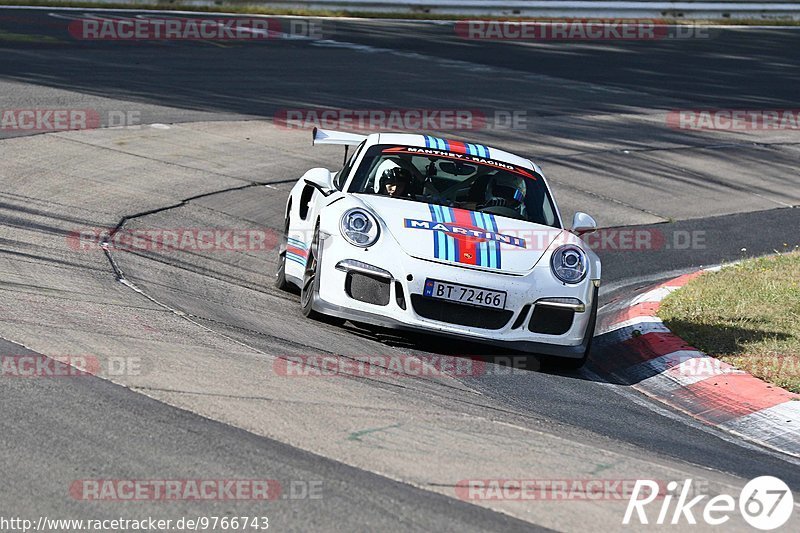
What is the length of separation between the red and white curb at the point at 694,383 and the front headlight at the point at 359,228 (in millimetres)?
1900

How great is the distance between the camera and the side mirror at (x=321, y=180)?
798 cm

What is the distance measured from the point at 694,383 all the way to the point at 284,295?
9.66 feet

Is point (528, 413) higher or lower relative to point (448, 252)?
lower

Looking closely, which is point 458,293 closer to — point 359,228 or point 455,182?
point 359,228

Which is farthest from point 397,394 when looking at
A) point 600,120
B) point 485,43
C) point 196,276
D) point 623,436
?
point 485,43

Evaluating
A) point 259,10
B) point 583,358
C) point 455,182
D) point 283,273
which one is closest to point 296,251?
point 283,273

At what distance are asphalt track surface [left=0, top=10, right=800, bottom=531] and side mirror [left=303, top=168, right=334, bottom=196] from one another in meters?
0.85

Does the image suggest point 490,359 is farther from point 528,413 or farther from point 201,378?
point 201,378

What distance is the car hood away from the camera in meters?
7.07

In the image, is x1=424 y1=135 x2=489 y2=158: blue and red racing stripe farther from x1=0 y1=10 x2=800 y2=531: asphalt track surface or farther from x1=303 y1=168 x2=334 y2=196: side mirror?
x1=0 y1=10 x2=800 y2=531: asphalt track surface

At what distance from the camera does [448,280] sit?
6.92 metres

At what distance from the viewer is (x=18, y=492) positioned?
408 cm

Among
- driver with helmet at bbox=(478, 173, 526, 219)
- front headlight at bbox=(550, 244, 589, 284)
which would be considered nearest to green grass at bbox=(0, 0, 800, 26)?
driver with helmet at bbox=(478, 173, 526, 219)

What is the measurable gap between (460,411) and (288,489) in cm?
156
